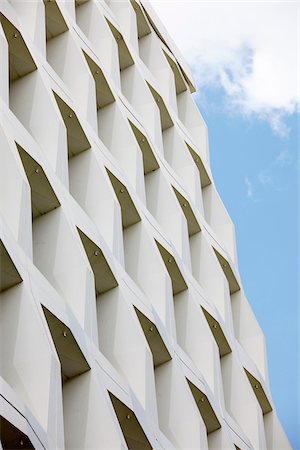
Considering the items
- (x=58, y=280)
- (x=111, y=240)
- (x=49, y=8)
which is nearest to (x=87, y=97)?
(x=49, y=8)

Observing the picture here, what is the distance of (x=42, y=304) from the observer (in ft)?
49.5

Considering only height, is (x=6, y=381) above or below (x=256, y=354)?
below

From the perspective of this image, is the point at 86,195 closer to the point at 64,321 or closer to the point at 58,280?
the point at 58,280

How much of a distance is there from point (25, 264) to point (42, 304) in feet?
2.42

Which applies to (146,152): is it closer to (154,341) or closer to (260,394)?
(154,341)

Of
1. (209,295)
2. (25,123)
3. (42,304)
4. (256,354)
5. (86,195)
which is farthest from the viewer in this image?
(256,354)

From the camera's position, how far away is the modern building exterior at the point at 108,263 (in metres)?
14.9

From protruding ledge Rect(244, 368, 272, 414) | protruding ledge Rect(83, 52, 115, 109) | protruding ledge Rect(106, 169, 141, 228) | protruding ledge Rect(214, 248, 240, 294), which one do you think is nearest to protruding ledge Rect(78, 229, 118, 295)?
protruding ledge Rect(106, 169, 141, 228)

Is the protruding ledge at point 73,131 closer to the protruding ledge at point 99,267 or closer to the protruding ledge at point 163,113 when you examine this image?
the protruding ledge at point 99,267

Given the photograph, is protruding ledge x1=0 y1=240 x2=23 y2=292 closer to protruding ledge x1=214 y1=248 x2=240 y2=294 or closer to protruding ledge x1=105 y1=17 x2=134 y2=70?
protruding ledge x1=214 y1=248 x2=240 y2=294

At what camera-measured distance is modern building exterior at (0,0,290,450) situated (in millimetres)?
14930

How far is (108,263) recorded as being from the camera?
19406 millimetres

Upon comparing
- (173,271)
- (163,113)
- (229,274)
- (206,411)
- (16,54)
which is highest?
(163,113)

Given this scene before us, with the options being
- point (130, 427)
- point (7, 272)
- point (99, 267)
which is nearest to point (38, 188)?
point (99, 267)
